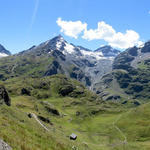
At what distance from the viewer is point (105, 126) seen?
162 meters

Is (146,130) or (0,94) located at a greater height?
(0,94)

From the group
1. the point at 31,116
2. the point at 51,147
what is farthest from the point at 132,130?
the point at 51,147

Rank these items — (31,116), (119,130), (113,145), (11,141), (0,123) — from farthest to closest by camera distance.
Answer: (119,130) < (113,145) < (31,116) < (0,123) < (11,141)

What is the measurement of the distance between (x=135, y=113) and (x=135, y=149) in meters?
76.4

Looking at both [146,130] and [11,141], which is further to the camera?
[146,130]

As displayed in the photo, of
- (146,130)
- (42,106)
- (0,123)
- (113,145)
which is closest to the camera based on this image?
(0,123)

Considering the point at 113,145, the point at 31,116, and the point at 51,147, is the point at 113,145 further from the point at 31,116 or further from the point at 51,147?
the point at 51,147

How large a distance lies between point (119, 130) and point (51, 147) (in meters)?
133

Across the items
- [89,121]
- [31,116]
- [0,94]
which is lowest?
[89,121]

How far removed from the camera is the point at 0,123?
76.7 feet

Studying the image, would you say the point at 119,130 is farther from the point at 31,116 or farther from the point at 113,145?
the point at 31,116

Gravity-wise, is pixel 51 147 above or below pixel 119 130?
above

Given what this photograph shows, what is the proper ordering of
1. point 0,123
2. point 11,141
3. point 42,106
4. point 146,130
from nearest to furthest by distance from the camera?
point 11,141 < point 0,123 < point 146,130 < point 42,106

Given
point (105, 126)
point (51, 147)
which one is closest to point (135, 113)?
point (105, 126)
